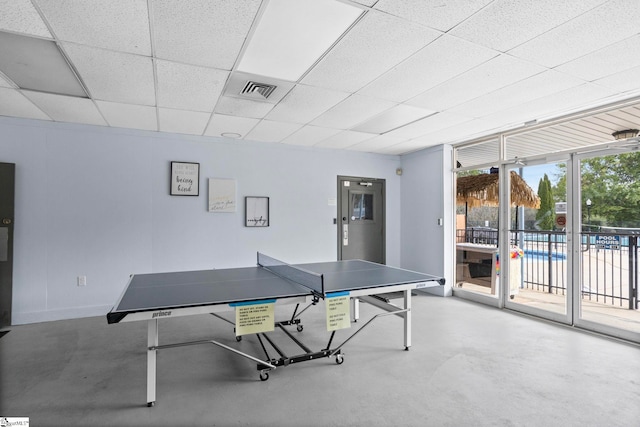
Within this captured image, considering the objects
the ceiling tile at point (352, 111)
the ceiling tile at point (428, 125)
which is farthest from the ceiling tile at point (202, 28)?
the ceiling tile at point (428, 125)

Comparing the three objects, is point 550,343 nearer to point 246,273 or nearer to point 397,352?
point 397,352

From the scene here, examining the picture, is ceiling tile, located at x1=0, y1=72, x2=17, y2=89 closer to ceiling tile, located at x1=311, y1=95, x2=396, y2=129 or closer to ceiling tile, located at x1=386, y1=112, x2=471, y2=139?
ceiling tile, located at x1=311, y1=95, x2=396, y2=129

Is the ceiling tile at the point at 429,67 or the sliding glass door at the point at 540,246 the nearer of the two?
the ceiling tile at the point at 429,67

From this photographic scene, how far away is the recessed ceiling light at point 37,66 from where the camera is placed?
7.79 ft

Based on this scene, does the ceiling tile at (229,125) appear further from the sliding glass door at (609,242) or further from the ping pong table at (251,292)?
the sliding glass door at (609,242)

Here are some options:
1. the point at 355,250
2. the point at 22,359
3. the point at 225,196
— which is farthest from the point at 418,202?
the point at 22,359

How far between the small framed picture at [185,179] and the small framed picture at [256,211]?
761mm

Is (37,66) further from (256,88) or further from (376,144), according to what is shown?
(376,144)

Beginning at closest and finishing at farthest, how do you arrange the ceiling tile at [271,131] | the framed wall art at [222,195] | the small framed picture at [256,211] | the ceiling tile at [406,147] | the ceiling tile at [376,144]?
the ceiling tile at [271,131] < the framed wall art at [222,195] < the ceiling tile at [376,144] < the small framed picture at [256,211] < the ceiling tile at [406,147]

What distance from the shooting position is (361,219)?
6195 millimetres

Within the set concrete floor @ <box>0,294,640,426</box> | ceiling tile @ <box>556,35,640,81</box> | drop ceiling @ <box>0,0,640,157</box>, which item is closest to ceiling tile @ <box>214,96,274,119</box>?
drop ceiling @ <box>0,0,640,157</box>

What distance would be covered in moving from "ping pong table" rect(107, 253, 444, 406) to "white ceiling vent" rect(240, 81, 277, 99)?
66.7 inches

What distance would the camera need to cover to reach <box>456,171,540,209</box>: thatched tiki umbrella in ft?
15.0

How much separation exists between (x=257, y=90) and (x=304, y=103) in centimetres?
53
